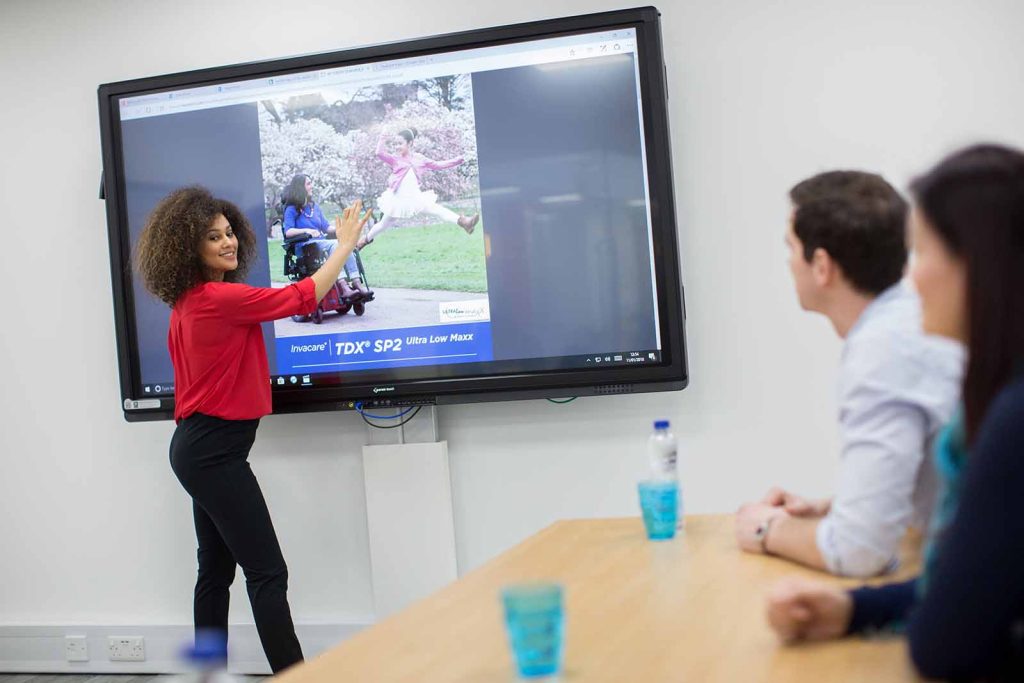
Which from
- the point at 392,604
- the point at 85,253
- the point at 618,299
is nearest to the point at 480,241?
the point at 618,299

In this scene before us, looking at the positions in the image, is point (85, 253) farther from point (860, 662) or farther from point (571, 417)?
point (860, 662)

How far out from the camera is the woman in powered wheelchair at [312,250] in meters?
3.50

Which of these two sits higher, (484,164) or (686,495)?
(484,164)

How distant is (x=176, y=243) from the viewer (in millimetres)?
3100

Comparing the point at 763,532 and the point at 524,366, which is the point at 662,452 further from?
the point at 524,366

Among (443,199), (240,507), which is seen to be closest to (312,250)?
(443,199)

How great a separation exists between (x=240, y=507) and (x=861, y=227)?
207 centimetres

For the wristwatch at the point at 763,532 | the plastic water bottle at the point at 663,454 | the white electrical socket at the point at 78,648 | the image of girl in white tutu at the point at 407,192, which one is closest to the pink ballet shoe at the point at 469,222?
the image of girl in white tutu at the point at 407,192

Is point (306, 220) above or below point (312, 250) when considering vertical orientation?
above

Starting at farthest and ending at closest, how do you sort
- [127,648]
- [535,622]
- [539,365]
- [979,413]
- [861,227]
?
[127,648], [539,365], [861,227], [535,622], [979,413]

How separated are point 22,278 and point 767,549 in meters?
3.40

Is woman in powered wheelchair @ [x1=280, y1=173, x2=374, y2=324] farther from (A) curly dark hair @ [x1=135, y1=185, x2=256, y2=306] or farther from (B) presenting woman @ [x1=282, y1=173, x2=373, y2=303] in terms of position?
(A) curly dark hair @ [x1=135, y1=185, x2=256, y2=306]

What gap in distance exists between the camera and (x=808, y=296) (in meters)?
1.79

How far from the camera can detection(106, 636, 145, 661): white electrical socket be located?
3.88m
